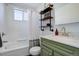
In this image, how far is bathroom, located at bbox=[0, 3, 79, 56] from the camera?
4.93 feet

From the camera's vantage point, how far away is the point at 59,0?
141cm

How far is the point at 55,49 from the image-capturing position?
4.57ft

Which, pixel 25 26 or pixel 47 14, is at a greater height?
pixel 47 14

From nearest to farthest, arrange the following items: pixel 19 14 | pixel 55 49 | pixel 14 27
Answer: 1. pixel 55 49
2. pixel 19 14
3. pixel 14 27

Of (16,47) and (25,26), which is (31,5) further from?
(16,47)

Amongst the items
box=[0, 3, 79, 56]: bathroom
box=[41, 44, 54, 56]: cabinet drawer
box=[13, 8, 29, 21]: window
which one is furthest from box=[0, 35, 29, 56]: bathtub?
box=[13, 8, 29, 21]: window

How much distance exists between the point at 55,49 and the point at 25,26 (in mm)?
776

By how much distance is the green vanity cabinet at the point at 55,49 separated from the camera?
1.13 meters

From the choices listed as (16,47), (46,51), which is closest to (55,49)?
(46,51)

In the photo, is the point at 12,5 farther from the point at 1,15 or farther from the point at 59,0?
the point at 59,0

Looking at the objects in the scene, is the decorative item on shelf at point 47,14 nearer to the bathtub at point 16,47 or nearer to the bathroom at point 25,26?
the bathroom at point 25,26

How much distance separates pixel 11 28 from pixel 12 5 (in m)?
0.47

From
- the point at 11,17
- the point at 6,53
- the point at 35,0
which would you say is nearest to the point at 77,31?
the point at 35,0

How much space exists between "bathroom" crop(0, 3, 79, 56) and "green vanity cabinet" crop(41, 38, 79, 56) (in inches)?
3.8
